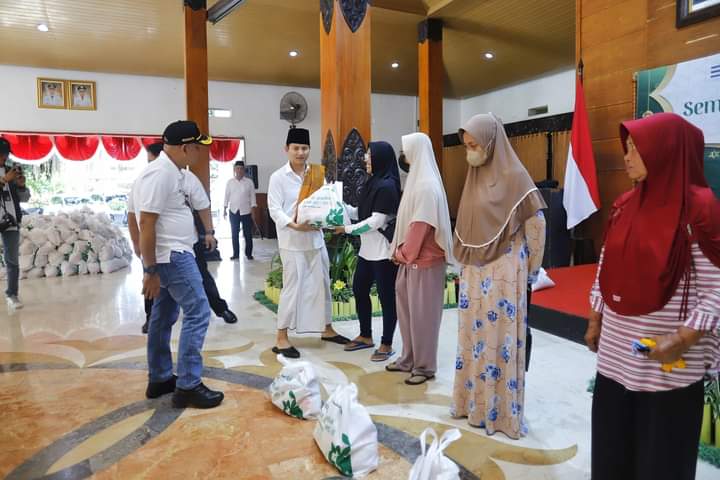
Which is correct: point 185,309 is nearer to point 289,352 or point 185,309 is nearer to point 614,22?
point 289,352

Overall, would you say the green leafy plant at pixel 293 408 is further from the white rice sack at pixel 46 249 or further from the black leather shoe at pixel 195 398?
the white rice sack at pixel 46 249

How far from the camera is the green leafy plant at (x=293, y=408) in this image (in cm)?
248

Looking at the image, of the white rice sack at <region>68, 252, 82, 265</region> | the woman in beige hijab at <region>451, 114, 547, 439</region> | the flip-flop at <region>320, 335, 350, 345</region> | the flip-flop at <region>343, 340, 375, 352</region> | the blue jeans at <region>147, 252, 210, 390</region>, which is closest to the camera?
the woman in beige hijab at <region>451, 114, 547, 439</region>

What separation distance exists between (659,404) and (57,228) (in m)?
7.38

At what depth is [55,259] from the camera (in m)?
6.86

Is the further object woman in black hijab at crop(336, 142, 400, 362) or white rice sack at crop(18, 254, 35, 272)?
white rice sack at crop(18, 254, 35, 272)

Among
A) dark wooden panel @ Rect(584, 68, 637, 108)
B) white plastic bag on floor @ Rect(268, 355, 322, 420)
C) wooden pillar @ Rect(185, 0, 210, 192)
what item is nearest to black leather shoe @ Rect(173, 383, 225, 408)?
white plastic bag on floor @ Rect(268, 355, 322, 420)

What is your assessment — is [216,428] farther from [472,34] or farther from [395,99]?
[395,99]

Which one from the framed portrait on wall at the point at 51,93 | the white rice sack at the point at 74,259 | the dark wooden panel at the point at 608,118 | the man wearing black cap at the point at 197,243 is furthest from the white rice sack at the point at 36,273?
the dark wooden panel at the point at 608,118

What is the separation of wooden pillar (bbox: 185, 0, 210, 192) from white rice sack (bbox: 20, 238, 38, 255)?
2329 millimetres

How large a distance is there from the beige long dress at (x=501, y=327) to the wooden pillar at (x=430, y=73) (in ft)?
21.6

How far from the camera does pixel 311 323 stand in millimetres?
3500

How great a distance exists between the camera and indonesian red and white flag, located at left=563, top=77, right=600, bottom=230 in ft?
10.9

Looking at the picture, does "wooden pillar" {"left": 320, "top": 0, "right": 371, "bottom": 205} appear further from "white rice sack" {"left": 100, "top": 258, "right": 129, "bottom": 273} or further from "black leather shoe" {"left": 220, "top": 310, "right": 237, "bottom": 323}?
"white rice sack" {"left": 100, "top": 258, "right": 129, "bottom": 273}
